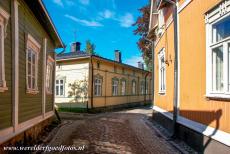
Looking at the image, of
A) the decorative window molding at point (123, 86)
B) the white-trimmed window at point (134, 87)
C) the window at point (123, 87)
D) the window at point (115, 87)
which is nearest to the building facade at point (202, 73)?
the window at point (115, 87)

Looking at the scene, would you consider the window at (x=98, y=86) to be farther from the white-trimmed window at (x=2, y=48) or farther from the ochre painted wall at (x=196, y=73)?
the white-trimmed window at (x=2, y=48)

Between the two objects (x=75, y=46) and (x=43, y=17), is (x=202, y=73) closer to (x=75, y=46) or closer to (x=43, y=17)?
(x=43, y=17)

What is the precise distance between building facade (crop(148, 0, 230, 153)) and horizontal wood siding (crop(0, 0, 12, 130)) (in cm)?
442

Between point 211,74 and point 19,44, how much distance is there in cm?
476

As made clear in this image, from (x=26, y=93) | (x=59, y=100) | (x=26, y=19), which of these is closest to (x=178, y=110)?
(x=26, y=93)

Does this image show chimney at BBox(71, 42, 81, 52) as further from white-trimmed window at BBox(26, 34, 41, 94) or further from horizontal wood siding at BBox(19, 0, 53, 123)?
white-trimmed window at BBox(26, 34, 41, 94)

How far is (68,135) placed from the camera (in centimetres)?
884

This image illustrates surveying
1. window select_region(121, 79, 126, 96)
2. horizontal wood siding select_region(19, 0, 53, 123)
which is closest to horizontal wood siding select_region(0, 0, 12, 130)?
horizontal wood siding select_region(19, 0, 53, 123)

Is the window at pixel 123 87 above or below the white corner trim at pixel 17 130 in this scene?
above

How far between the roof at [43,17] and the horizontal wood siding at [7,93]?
1980 millimetres

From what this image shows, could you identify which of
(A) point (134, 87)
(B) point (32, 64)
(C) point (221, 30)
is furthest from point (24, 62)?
(A) point (134, 87)

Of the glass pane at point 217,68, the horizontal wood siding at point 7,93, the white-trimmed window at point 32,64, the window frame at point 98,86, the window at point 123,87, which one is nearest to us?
the horizontal wood siding at point 7,93

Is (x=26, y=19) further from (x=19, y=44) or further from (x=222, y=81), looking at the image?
(x=222, y=81)

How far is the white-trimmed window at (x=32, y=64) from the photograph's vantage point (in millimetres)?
7584
